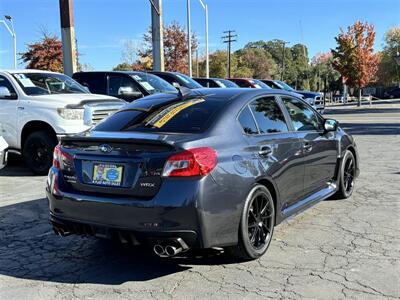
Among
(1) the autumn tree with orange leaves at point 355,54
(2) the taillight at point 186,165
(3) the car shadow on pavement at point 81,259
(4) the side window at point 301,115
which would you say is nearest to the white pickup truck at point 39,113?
(3) the car shadow on pavement at point 81,259

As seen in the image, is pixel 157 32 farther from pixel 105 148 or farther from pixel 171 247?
pixel 171 247

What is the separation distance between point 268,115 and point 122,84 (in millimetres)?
7746

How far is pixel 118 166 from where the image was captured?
414cm

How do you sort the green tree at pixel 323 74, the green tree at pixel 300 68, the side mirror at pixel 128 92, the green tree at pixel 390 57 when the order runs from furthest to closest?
the green tree at pixel 300 68 < the green tree at pixel 323 74 < the green tree at pixel 390 57 < the side mirror at pixel 128 92

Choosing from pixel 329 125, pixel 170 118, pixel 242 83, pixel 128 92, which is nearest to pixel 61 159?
pixel 170 118

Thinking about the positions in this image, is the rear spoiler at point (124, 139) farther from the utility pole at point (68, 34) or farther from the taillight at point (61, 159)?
the utility pole at point (68, 34)

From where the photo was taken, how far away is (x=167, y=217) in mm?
3906

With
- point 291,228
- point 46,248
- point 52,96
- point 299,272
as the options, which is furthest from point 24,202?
point 299,272

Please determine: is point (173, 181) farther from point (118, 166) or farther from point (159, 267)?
point (159, 267)

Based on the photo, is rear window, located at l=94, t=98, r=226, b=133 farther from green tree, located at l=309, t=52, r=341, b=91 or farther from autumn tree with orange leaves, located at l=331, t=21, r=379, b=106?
green tree, located at l=309, t=52, r=341, b=91

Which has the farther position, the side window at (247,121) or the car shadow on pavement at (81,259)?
the side window at (247,121)

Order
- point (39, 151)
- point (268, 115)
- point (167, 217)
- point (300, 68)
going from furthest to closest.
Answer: point (300, 68), point (39, 151), point (268, 115), point (167, 217)

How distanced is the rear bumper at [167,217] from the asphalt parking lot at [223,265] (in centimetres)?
38

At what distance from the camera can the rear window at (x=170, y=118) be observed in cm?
453
